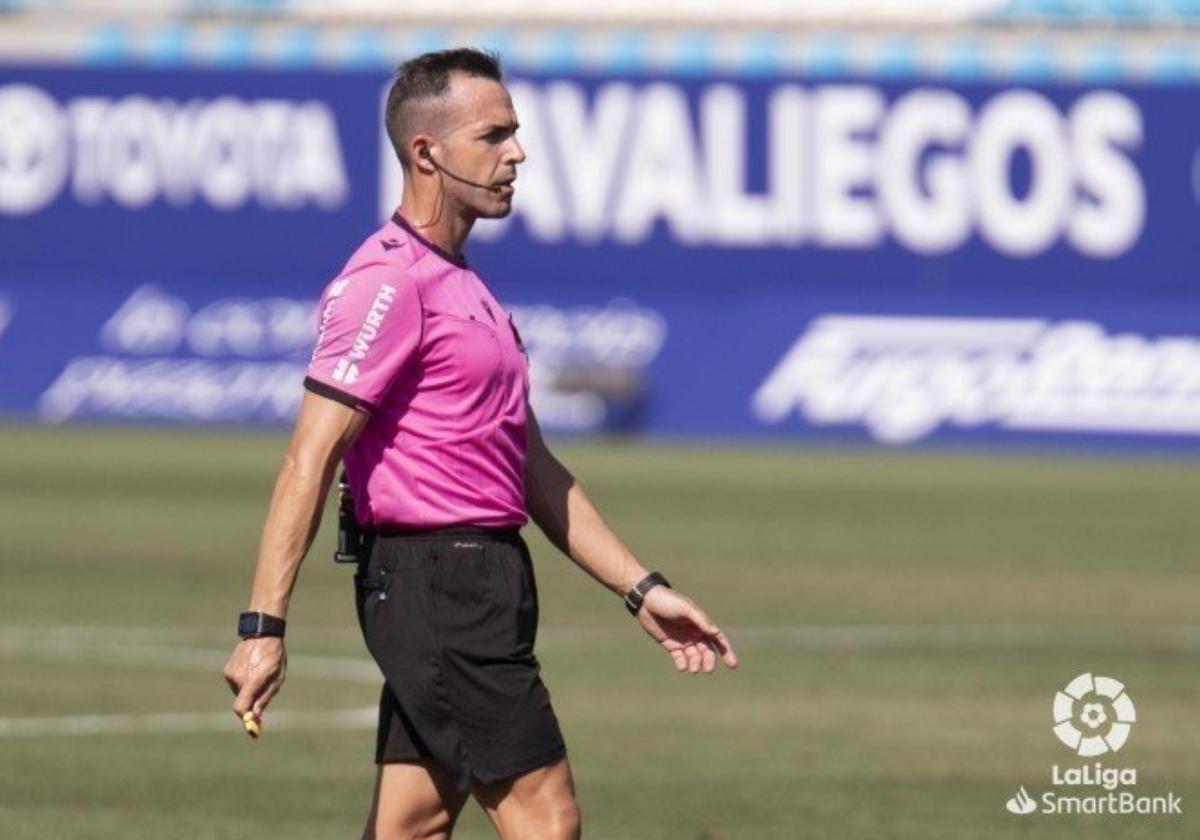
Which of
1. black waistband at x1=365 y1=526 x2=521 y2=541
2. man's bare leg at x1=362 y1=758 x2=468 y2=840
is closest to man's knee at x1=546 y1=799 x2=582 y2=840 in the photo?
man's bare leg at x1=362 y1=758 x2=468 y2=840

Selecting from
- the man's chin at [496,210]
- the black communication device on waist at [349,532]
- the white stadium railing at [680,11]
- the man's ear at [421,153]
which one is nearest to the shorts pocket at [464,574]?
the black communication device on waist at [349,532]

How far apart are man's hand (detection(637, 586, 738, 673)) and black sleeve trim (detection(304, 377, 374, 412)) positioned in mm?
950

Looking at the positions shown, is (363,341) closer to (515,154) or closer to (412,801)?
(515,154)

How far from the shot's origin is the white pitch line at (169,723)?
13.1 meters

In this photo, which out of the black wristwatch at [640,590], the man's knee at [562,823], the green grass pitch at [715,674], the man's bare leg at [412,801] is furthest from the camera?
the green grass pitch at [715,674]

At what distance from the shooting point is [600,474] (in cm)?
2931

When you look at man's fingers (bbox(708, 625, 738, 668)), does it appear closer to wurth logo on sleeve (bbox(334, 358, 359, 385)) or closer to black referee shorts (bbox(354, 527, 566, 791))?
black referee shorts (bbox(354, 527, 566, 791))

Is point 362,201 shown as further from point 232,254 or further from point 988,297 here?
point 988,297

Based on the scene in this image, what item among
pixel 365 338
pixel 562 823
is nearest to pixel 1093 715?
pixel 562 823

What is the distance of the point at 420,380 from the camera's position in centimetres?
716

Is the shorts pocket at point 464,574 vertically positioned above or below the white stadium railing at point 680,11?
below

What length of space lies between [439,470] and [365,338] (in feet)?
1.21

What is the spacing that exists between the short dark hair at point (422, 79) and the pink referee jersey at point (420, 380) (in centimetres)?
20

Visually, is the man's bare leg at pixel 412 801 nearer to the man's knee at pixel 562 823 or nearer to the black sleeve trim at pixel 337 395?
the man's knee at pixel 562 823
